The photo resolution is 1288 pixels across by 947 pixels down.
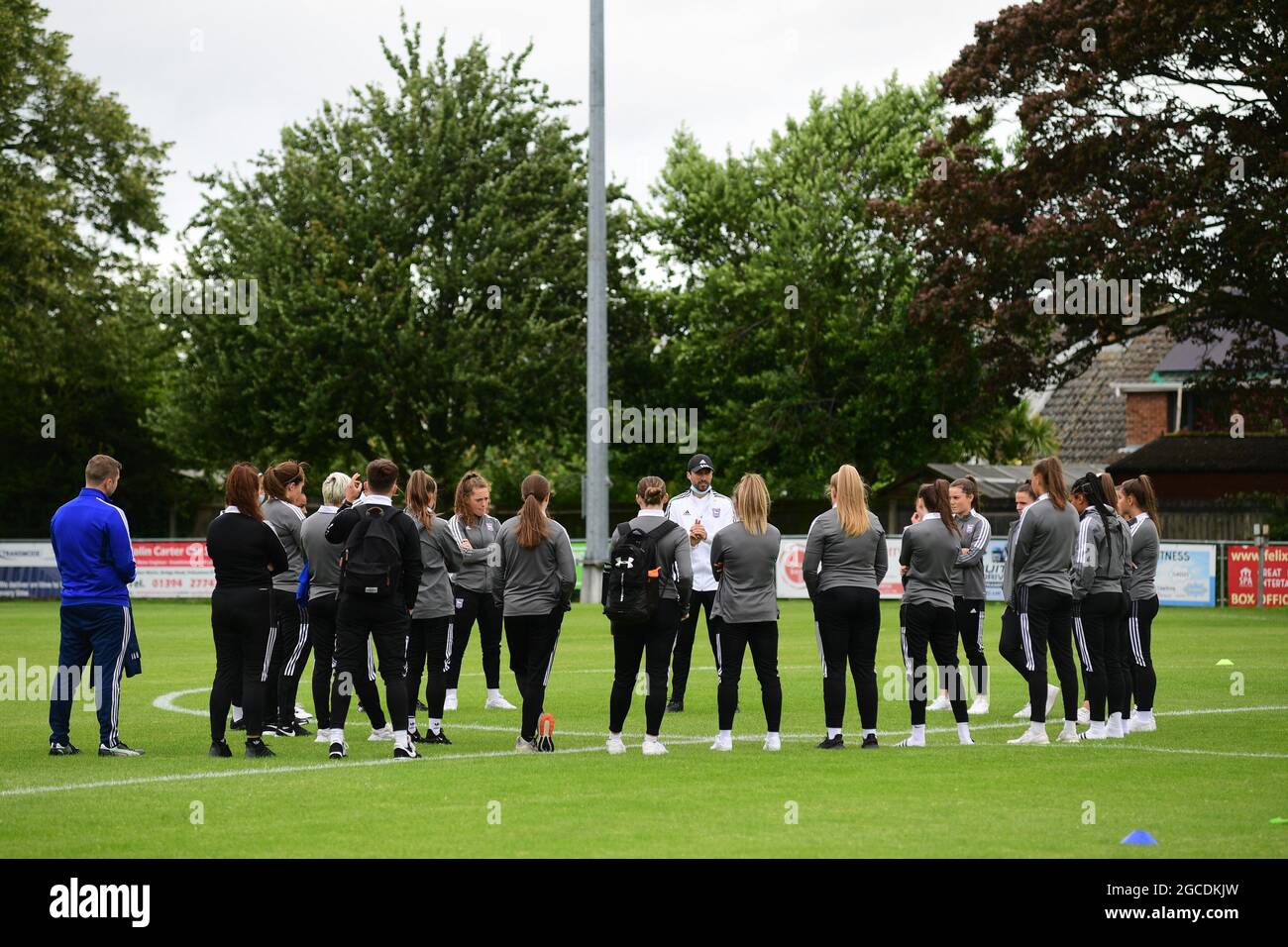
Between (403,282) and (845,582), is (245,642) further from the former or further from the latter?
Result: (403,282)

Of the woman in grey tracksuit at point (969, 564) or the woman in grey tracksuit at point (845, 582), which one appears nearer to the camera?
the woman in grey tracksuit at point (845, 582)

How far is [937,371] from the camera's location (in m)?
40.2

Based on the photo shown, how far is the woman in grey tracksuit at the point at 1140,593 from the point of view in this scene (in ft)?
45.5

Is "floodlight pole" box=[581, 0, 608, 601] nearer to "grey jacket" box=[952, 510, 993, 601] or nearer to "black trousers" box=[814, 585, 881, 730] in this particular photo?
"grey jacket" box=[952, 510, 993, 601]

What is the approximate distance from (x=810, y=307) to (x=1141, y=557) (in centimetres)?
3415

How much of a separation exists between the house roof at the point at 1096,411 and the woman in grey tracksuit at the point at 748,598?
175ft

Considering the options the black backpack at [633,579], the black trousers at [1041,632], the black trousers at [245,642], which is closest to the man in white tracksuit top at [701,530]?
the black backpack at [633,579]

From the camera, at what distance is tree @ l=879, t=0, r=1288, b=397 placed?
34.3 m

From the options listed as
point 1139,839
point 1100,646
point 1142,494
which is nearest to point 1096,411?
point 1142,494

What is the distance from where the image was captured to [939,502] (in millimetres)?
13141

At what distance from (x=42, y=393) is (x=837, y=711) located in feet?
138

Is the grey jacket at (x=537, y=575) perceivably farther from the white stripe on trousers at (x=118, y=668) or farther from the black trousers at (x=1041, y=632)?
the black trousers at (x=1041, y=632)

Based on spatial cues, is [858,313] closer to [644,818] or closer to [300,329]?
[300,329]

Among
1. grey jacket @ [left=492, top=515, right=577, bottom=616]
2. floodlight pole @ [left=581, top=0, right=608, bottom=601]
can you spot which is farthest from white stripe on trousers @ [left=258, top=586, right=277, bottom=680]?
floodlight pole @ [left=581, top=0, right=608, bottom=601]
